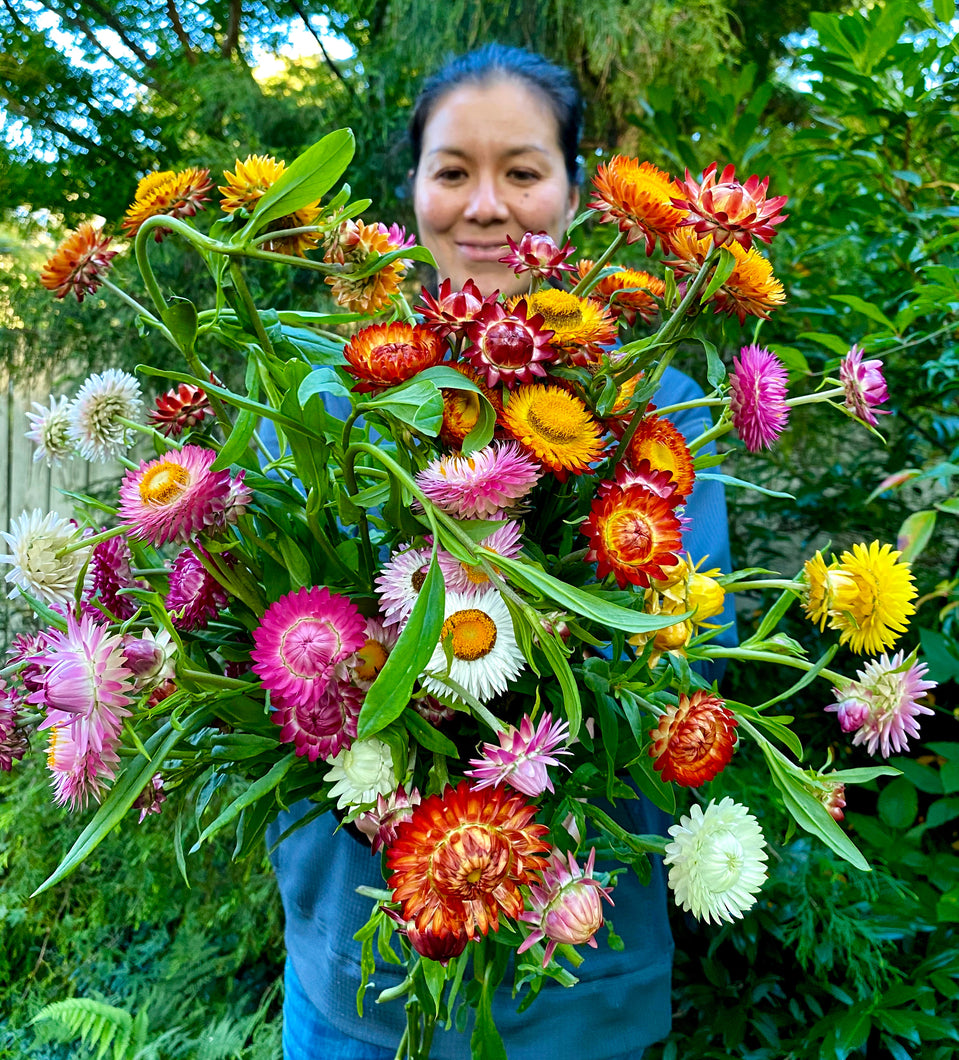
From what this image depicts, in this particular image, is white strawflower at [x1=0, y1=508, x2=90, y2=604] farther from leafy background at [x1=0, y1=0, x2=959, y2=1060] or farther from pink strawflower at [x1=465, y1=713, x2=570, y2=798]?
leafy background at [x1=0, y1=0, x2=959, y2=1060]

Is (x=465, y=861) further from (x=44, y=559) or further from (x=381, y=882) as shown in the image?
(x=381, y=882)

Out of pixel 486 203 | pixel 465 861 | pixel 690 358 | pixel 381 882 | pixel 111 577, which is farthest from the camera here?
pixel 690 358

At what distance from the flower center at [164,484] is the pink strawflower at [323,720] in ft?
0.32

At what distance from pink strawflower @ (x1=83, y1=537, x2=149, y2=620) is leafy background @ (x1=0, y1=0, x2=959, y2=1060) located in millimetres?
560

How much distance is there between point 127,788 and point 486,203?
0.69 meters

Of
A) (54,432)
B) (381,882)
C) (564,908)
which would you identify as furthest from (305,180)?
(381,882)

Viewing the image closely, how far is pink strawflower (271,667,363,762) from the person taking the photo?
0.34 metres

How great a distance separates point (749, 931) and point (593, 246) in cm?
97

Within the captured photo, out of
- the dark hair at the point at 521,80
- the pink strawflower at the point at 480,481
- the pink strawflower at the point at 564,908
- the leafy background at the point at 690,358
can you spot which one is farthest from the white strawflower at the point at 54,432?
the dark hair at the point at 521,80

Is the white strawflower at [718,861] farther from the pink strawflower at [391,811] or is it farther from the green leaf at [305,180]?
the green leaf at [305,180]

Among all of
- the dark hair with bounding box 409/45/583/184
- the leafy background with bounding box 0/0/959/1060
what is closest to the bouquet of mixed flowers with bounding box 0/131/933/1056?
the leafy background with bounding box 0/0/959/1060

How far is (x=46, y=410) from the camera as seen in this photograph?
0.48m

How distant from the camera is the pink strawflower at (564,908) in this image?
351mm

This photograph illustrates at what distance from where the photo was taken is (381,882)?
681mm
